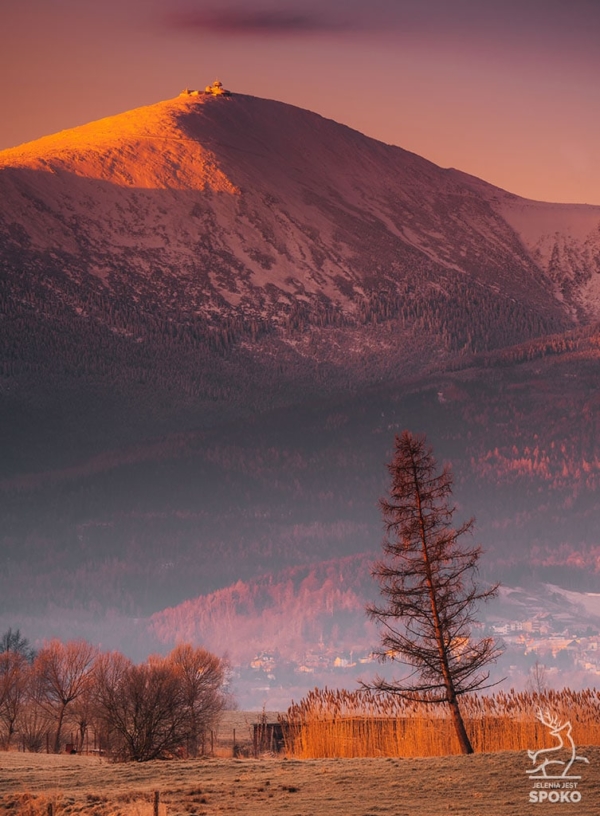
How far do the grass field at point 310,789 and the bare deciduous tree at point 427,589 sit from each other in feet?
12.8

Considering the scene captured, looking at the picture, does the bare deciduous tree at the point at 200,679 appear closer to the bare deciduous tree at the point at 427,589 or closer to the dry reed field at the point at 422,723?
the dry reed field at the point at 422,723

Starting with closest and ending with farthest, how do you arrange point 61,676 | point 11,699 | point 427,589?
1. point 427,589
2. point 11,699
3. point 61,676

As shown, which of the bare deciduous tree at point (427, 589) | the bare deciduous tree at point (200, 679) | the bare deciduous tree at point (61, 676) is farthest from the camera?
the bare deciduous tree at point (61, 676)

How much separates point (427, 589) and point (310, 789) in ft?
34.4

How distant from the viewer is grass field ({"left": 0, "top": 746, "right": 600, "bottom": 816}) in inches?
1179

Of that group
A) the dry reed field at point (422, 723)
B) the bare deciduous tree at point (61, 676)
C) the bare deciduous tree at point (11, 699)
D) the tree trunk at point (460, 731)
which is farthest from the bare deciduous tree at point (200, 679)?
the tree trunk at point (460, 731)

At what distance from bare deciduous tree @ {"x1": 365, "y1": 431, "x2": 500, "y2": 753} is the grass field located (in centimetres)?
389

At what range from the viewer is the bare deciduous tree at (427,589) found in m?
41.8

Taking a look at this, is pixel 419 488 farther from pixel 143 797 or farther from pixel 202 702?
pixel 202 702

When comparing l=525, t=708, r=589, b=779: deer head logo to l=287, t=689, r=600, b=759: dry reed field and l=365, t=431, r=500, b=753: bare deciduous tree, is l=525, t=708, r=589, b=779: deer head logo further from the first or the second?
l=365, t=431, r=500, b=753: bare deciduous tree

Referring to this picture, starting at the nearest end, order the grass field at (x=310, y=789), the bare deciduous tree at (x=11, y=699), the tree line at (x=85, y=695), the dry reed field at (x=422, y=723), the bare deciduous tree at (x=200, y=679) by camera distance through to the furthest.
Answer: the grass field at (x=310, y=789), the dry reed field at (x=422, y=723), the tree line at (x=85, y=695), the bare deciduous tree at (x=200, y=679), the bare deciduous tree at (x=11, y=699)

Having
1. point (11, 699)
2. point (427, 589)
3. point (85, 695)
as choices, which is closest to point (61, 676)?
point (11, 699)

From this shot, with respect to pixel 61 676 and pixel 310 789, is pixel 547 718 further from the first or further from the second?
pixel 61 676

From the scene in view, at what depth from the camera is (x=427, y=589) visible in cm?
4275
